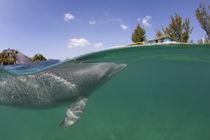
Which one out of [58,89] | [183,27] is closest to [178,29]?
[183,27]

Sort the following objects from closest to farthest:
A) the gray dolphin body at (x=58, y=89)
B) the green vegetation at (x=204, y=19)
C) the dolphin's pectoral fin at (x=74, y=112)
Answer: the dolphin's pectoral fin at (x=74, y=112) → the gray dolphin body at (x=58, y=89) → the green vegetation at (x=204, y=19)

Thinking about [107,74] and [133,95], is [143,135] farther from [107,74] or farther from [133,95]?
[133,95]

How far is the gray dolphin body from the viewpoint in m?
3.70

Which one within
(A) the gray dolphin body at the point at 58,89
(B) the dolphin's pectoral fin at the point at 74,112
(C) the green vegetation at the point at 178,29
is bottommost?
(B) the dolphin's pectoral fin at the point at 74,112

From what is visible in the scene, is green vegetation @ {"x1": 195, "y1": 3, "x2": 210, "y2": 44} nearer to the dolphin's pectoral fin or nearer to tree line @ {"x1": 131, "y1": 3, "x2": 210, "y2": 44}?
tree line @ {"x1": 131, "y1": 3, "x2": 210, "y2": 44}

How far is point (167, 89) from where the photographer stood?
22016 millimetres

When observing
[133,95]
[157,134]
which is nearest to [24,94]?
[157,134]

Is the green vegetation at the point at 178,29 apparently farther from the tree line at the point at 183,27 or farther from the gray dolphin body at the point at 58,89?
the gray dolphin body at the point at 58,89

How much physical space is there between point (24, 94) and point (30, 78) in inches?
24.6

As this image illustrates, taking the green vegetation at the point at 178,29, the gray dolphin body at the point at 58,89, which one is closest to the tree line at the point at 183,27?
the green vegetation at the point at 178,29

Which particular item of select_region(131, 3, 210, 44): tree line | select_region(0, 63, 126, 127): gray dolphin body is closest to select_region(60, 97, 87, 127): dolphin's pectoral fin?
select_region(0, 63, 126, 127): gray dolphin body

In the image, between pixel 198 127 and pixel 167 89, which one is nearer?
pixel 198 127

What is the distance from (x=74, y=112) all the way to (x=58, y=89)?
950mm

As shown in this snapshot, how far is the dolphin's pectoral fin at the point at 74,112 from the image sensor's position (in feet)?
11.2
